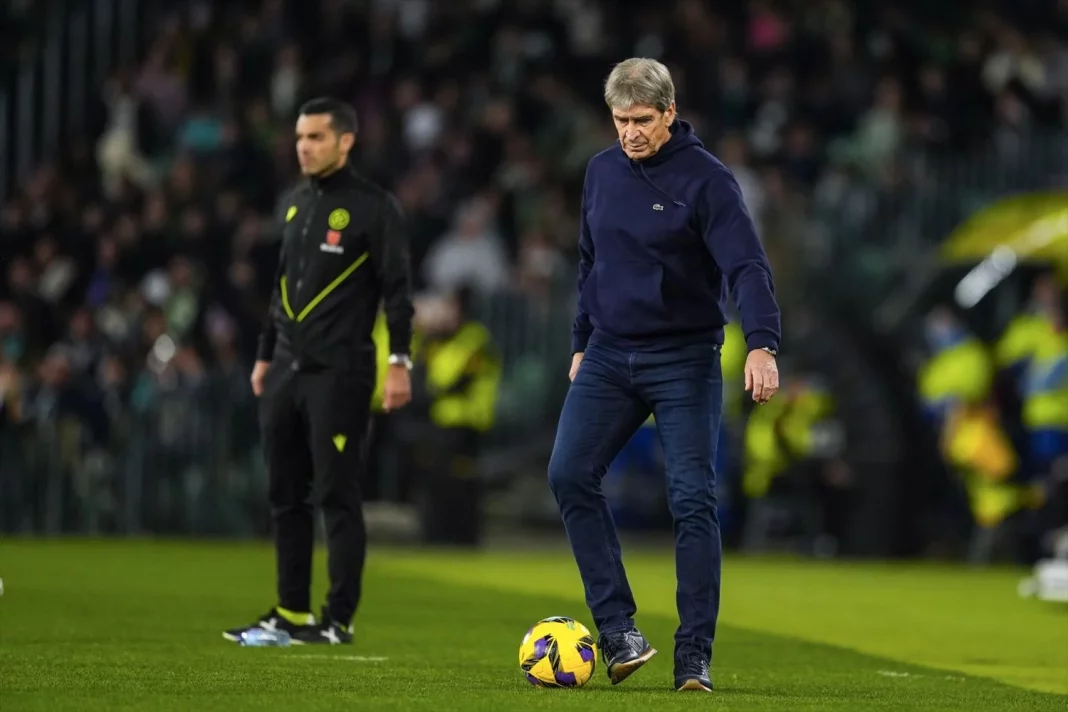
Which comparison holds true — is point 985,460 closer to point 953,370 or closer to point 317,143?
point 953,370

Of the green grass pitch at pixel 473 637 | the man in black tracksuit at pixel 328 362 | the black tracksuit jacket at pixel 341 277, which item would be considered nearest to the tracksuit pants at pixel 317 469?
the man in black tracksuit at pixel 328 362

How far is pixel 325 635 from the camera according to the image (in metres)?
10.2

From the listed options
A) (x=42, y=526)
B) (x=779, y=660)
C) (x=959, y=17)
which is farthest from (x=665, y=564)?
(x=959, y=17)

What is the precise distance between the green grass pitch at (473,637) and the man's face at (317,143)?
2.26 m

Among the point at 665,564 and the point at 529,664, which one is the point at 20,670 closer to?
the point at 529,664

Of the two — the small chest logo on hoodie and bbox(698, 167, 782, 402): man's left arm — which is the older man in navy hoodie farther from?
the small chest logo on hoodie

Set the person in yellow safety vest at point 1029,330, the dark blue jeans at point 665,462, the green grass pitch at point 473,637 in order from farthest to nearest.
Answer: the person in yellow safety vest at point 1029,330 → the dark blue jeans at point 665,462 → the green grass pitch at point 473,637

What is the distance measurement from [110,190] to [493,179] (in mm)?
4153

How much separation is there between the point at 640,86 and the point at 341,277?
2.82 metres

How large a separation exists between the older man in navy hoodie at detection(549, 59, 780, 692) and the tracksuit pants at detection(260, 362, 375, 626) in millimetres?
2143

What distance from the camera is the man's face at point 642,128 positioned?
26.3ft

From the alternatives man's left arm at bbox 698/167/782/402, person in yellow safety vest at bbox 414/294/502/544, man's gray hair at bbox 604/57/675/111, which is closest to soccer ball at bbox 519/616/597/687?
man's left arm at bbox 698/167/782/402

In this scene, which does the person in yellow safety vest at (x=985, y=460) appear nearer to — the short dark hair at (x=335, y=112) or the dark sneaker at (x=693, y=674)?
the short dark hair at (x=335, y=112)

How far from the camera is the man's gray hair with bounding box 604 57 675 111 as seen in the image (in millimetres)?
7949
